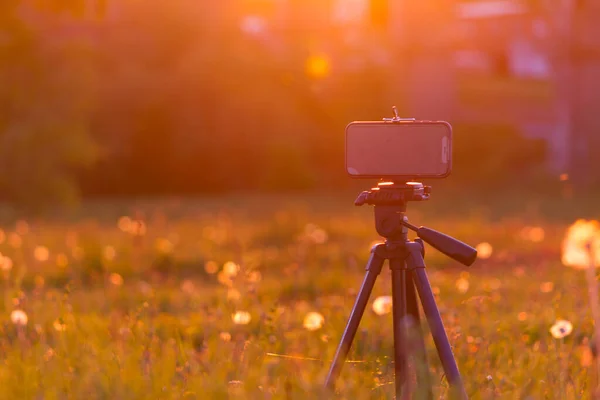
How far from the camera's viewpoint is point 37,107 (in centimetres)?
1814

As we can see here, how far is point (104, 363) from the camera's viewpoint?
3479mm

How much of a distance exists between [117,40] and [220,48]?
282cm

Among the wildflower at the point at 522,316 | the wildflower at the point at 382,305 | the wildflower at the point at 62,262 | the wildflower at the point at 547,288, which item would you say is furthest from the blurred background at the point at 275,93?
the wildflower at the point at 382,305

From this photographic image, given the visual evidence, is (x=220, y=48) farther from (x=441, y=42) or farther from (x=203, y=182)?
(x=441, y=42)

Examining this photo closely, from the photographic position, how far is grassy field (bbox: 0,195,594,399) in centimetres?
338

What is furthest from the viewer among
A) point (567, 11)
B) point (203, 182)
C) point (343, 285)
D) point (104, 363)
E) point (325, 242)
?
point (203, 182)

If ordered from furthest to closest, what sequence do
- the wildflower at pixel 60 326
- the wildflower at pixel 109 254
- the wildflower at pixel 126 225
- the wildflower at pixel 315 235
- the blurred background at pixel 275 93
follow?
the blurred background at pixel 275 93
the wildflower at pixel 126 225
the wildflower at pixel 315 235
the wildflower at pixel 109 254
the wildflower at pixel 60 326

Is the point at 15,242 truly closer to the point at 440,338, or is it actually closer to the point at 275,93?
the point at 440,338

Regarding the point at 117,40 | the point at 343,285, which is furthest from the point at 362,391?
the point at 117,40

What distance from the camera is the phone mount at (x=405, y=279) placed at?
9.59 ft

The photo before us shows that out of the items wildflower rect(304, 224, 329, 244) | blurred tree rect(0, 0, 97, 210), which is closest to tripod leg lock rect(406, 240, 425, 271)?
wildflower rect(304, 224, 329, 244)

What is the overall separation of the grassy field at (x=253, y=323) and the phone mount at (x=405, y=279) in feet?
0.69

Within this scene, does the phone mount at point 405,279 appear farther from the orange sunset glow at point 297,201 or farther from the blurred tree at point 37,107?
the blurred tree at point 37,107

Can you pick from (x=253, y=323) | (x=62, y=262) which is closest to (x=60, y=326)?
(x=253, y=323)
